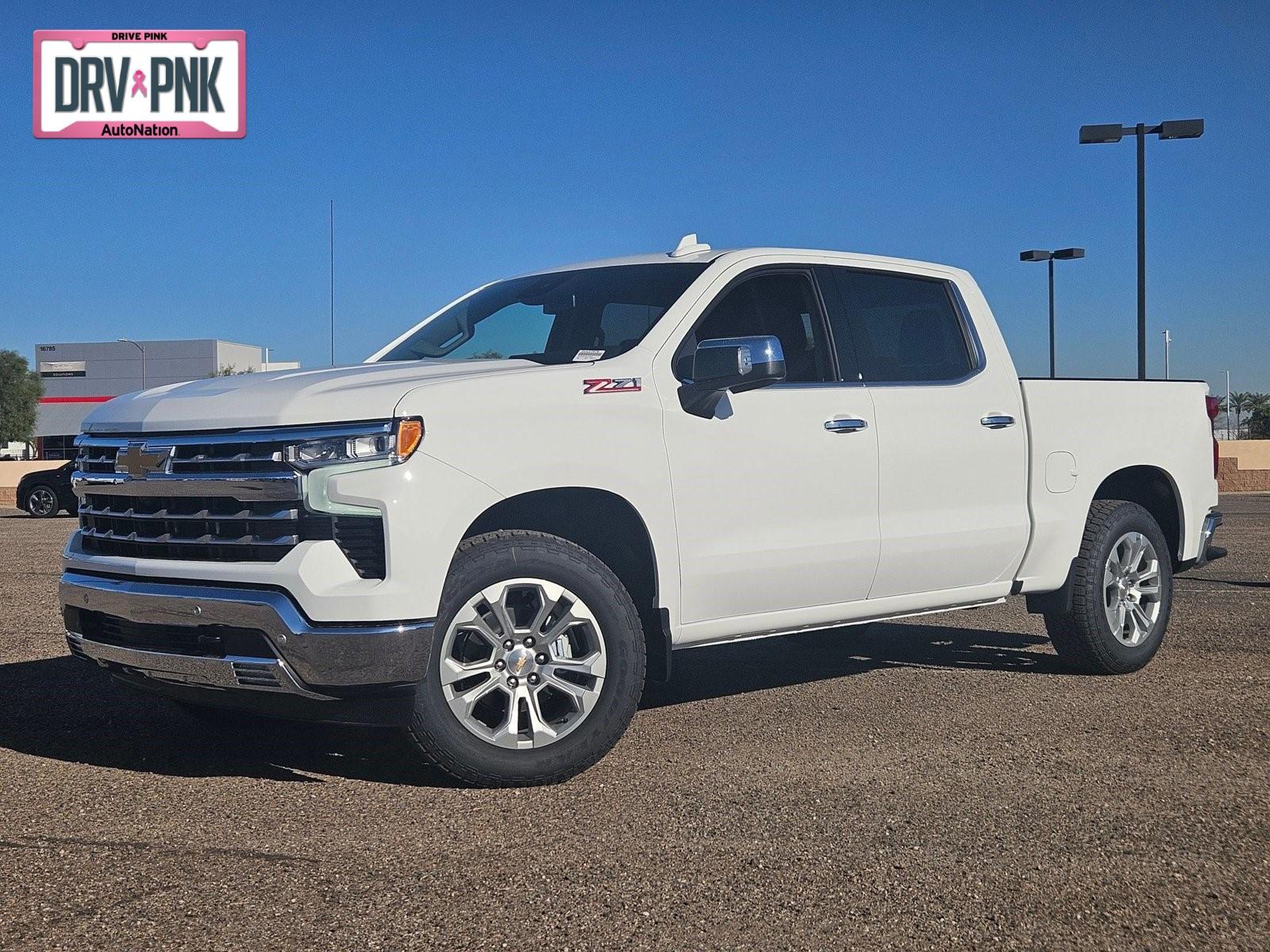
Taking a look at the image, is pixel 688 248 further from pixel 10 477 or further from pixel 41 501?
pixel 10 477

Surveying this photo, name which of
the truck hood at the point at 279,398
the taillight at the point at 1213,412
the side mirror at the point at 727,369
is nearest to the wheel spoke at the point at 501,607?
the truck hood at the point at 279,398

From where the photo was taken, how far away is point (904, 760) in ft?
16.7

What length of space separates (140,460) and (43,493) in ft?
81.4

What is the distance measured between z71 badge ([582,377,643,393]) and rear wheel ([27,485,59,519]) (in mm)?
25187

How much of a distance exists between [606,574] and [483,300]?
79.6 inches

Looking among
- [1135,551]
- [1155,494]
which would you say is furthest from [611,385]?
[1155,494]

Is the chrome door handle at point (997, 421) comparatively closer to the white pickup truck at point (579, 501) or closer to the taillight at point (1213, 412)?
the white pickup truck at point (579, 501)

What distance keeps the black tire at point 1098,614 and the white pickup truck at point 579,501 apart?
0.02 metres

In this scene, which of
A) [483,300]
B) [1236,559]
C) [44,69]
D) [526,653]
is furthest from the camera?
[44,69]

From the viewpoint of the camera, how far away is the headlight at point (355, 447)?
4383mm

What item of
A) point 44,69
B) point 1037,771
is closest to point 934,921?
point 1037,771

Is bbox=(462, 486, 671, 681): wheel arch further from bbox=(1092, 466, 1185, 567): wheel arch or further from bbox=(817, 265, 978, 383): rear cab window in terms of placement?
bbox=(1092, 466, 1185, 567): wheel arch

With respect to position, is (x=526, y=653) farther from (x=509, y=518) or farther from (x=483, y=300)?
(x=483, y=300)

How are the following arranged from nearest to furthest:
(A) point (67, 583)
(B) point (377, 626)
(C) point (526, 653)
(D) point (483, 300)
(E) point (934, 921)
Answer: (E) point (934, 921)
(B) point (377, 626)
(C) point (526, 653)
(A) point (67, 583)
(D) point (483, 300)
